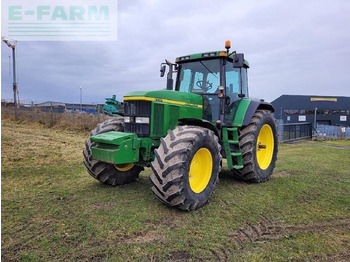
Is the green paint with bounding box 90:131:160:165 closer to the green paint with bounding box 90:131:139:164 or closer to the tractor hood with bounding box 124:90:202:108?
the green paint with bounding box 90:131:139:164

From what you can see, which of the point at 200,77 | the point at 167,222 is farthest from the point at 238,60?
the point at 167,222

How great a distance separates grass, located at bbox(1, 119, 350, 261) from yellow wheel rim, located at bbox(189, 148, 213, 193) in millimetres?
368

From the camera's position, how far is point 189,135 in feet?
13.2

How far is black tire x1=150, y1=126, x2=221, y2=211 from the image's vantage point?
3744 mm

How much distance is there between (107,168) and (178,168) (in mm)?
1792

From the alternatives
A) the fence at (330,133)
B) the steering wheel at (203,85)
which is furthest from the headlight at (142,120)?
the fence at (330,133)

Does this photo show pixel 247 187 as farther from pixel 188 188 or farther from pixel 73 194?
pixel 73 194

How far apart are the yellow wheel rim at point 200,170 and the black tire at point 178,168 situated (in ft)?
0.38

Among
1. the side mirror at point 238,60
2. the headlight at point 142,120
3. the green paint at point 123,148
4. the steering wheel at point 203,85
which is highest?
the side mirror at point 238,60

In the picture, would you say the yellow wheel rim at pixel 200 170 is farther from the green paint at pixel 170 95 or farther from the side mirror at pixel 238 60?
the side mirror at pixel 238 60

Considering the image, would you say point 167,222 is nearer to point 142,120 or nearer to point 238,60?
point 142,120

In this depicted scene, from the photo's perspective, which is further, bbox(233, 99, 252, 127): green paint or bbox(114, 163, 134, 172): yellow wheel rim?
bbox(233, 99, 252, 127): green paint

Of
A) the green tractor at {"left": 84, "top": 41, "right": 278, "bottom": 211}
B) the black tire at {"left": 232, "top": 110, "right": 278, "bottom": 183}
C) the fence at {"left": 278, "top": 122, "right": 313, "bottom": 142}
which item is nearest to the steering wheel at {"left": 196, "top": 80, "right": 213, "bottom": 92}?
the green tractor at {"left": 84, "top": 41, "right": 278, "bottom": 211}

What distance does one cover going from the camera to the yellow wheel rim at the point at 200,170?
4.36 m
